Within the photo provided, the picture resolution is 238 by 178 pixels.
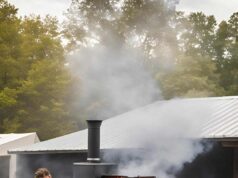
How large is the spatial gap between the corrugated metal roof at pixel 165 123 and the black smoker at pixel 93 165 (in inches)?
73.2

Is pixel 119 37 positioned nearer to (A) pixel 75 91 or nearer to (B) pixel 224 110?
(A) pixel 75 91

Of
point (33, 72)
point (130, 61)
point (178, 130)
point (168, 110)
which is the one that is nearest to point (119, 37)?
point (130, 61)

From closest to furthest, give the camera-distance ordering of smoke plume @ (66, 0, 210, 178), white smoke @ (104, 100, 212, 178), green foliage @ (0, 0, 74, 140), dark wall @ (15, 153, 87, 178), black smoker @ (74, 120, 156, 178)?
black smoker @ (74, 120, 156, 178) → white smoke @ (104, 100, 212, 178) → smoke plume @ (66, 0, 210, 178) → dark wall @ (15, 153, 87, 178) → green foliage @ (0, 0, 74, 140)

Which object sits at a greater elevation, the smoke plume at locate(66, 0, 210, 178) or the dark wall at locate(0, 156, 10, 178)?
the smoke plume at locate(66, 0, 210, 178)

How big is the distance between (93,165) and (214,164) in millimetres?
3341

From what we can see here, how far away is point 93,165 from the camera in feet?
45.9

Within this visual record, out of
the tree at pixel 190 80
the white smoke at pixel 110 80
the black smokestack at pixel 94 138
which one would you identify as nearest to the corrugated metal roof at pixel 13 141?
the white smoke at pixel 110 80

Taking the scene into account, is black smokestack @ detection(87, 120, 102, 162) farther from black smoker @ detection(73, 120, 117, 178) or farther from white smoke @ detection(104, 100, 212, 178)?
white smoke @ detection(104, 100, 212, 178)

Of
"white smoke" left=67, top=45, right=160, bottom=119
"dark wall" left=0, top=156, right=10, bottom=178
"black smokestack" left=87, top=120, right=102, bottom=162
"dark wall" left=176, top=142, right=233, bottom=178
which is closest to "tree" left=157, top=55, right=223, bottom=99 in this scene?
"white smoke" left=67, top=45, right=160, bottom=119

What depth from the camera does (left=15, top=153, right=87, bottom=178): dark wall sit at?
1967 centimetres

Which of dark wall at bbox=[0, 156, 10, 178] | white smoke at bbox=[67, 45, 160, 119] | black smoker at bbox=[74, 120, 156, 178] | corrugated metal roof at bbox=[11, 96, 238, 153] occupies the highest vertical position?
white smoke at bbox=[67, 45, 160, 119]

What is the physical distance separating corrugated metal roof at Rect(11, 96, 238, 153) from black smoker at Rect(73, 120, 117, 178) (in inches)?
73.2

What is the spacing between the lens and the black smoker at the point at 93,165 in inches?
549

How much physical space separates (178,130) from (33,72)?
2200cm
